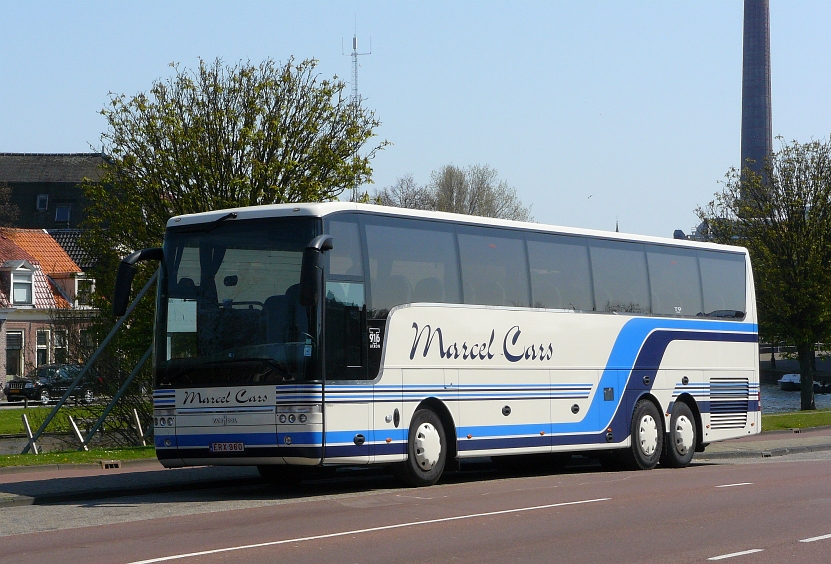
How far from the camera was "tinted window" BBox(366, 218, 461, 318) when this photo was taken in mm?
16219

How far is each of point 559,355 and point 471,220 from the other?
288 centimetres

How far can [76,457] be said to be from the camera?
2159cm

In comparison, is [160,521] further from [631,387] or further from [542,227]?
[631,387]

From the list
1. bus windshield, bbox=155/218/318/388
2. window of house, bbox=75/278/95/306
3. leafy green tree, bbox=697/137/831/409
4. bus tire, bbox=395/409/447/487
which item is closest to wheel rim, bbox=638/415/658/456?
bus tire, bbox=395/409/447/487

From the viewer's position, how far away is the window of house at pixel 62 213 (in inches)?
3364

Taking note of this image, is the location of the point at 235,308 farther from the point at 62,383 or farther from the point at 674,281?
the point at 62,383

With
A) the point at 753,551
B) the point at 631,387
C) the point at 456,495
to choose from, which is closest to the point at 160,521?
the point at 456,495

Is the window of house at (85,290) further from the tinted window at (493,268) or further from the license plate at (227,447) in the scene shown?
the license plate at (227,447)

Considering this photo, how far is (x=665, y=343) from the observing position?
2170cm

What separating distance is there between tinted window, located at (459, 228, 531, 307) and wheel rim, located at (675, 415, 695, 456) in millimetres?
4994

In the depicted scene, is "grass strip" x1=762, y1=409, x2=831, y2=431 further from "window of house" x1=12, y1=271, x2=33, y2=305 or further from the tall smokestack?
the tall smokestack

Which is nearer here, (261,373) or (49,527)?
(49,527)

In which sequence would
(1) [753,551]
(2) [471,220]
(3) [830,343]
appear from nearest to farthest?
(1) [753,551] < (2) [471,220] < (3) [830,343]

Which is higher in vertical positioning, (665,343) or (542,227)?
(542,227)
